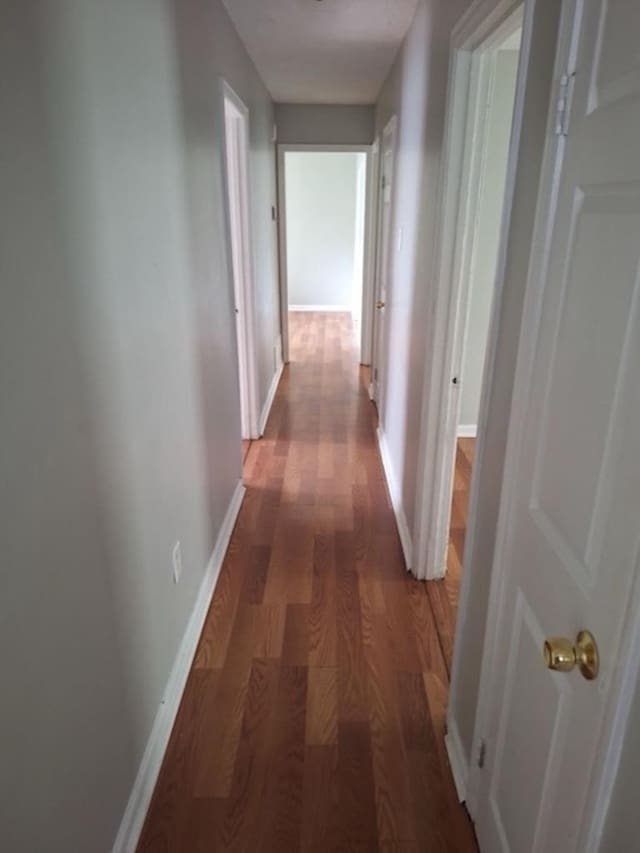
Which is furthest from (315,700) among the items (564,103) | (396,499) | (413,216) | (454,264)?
(413,216)

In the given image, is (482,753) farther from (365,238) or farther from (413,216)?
(365,238)

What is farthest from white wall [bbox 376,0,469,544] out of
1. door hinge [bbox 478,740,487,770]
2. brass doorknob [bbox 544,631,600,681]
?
brass doorknob [bbox 544,631,600,681]

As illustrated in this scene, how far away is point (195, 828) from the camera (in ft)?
4.80

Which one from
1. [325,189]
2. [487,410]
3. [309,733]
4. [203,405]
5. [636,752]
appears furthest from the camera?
[325,189]

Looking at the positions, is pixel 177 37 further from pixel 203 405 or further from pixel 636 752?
pixel 636 752

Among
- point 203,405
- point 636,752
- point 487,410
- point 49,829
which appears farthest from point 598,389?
point 203,405

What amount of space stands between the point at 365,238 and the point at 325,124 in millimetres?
1082

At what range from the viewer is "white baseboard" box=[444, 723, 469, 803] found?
60.1 inches

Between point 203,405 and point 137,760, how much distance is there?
1.25 meters

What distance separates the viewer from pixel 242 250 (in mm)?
3516

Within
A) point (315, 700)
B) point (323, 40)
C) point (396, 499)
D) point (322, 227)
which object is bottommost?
point (315, 700)

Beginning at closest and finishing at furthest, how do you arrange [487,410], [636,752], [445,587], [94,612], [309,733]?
[636,752] < [94,612] < [487,410] < [309,733] < [445,587]

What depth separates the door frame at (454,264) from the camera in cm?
134

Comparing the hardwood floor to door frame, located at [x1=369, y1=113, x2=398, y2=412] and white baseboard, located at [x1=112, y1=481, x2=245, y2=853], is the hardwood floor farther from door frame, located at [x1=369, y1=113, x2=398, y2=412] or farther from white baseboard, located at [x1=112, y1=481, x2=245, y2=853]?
door frame, located at [x1=369, y1=113, x2=398, y2=412]
